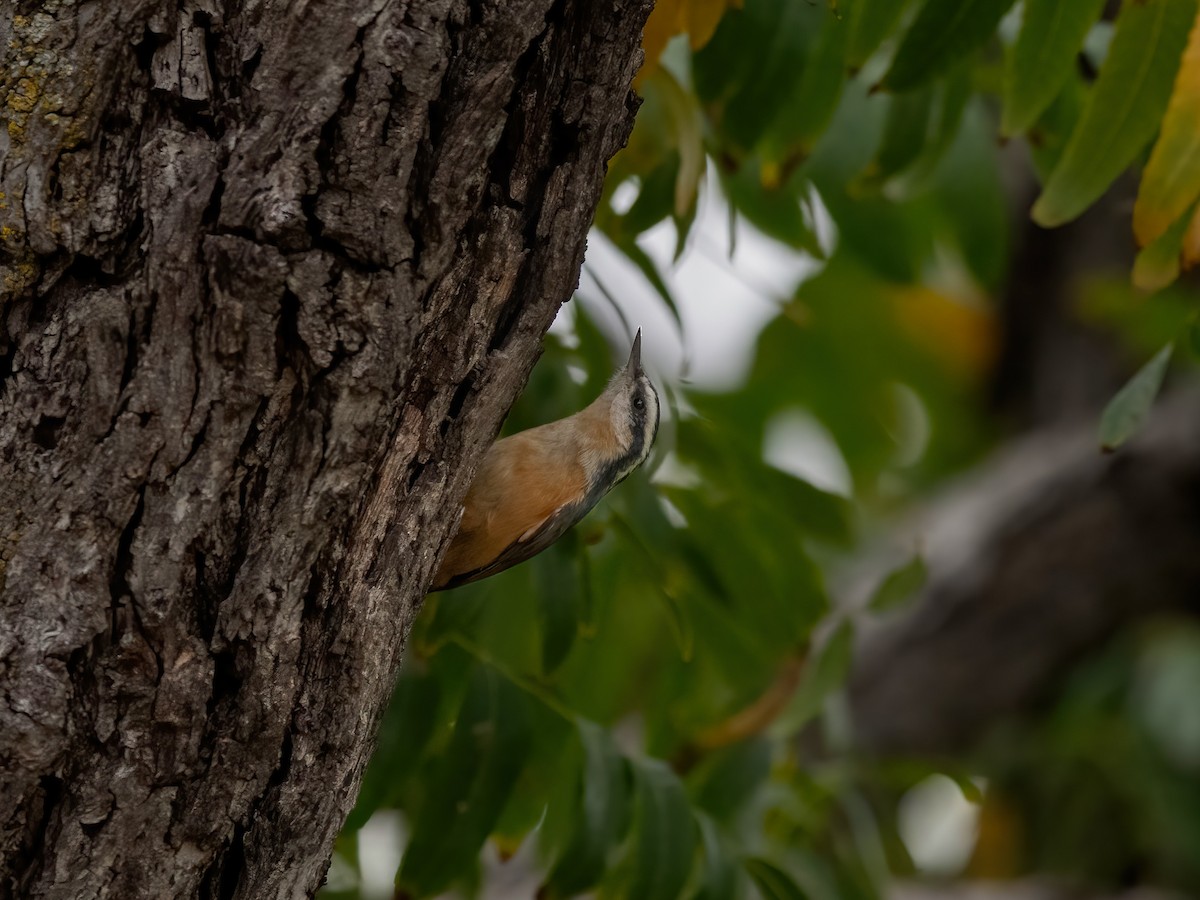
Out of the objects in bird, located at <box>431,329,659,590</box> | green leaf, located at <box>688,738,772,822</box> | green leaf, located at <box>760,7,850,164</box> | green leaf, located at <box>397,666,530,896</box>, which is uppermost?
green leaf, located at <box>760,7,850,164</box>

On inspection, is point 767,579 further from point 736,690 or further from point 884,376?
point 884,376

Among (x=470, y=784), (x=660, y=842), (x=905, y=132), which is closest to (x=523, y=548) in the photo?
(x=470, y=784)

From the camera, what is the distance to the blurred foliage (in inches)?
117

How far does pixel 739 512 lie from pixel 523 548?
91cm

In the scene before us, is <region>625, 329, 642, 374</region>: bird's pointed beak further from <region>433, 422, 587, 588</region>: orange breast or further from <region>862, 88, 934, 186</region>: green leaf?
<region>862, 88, 934, 186</region>: green leaf

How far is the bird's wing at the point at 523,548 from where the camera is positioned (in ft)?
11.0

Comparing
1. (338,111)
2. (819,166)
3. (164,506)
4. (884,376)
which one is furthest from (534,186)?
(884,376)

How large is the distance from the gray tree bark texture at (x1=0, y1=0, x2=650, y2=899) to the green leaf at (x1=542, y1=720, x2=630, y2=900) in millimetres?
1198

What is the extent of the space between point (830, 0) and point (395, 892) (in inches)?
98.9

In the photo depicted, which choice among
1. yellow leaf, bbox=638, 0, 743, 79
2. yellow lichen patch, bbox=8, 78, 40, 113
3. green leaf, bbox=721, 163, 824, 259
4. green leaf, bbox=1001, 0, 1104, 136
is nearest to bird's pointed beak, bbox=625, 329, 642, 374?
green leaf, bbox=721, 163, 824, 259

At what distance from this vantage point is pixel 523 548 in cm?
340

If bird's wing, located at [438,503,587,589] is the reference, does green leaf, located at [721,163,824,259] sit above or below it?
above

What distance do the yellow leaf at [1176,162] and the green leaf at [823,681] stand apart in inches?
68.0

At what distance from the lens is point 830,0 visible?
3.00 meters
